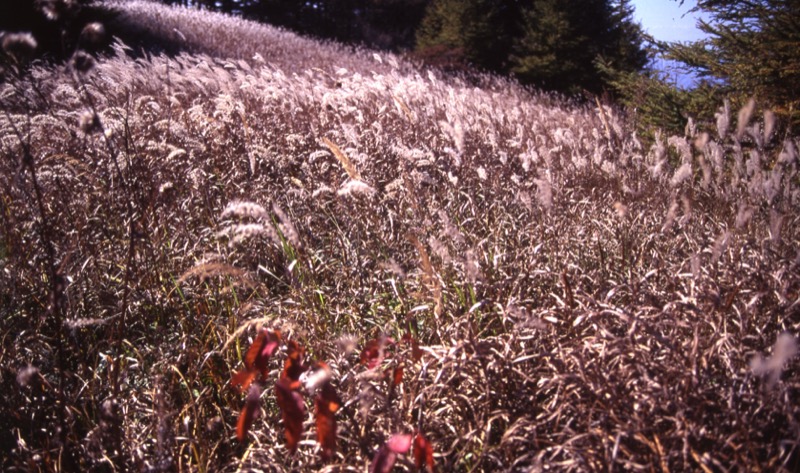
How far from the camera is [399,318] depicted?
8.50 feet

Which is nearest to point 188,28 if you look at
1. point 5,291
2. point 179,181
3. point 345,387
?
point 179,181

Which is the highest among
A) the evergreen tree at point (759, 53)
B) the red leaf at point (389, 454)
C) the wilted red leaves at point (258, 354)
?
the evergreen tree at point (759, 53)

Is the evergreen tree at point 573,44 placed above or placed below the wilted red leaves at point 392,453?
above

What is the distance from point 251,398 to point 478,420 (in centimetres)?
84

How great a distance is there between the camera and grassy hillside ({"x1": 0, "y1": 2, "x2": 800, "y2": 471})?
1683 millimetres

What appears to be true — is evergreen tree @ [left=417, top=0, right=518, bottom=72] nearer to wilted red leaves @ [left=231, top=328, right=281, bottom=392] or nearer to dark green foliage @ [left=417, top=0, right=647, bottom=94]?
dark green foliage @ [left=417, top=0, right=647, bottom=94]

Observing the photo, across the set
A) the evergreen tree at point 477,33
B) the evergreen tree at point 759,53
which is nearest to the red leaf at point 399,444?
the evergreen tree at point 759,53

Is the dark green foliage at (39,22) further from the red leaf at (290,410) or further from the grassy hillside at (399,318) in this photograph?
the red leaf at (290,410)

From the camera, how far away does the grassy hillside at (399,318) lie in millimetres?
1683

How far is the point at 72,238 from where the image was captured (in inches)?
113

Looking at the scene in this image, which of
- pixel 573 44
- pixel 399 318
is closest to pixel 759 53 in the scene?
pixel 399 318

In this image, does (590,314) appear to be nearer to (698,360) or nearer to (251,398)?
(698,360)

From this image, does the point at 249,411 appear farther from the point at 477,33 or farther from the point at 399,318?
the point at 477,33

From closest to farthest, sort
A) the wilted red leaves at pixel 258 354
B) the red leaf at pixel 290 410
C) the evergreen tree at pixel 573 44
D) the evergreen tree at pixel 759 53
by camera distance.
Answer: the red leaf at pixel 290 410
the wilted red leaves at pixel 258 354
the evergreen tree at pixel 759 53
the evergreen tree at pixel 573 44
